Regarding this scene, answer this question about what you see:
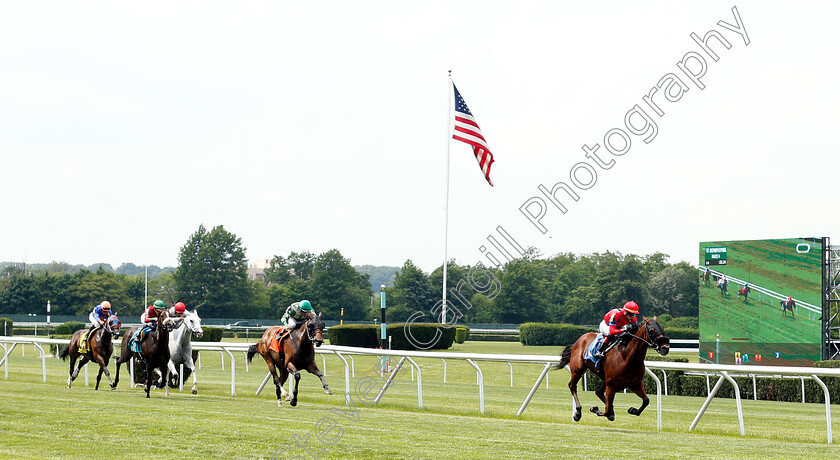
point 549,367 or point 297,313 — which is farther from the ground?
point 297,313

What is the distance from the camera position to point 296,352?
11.0 meters

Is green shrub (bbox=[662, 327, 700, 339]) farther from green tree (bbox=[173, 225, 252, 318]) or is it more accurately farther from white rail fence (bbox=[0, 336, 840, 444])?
green tree (bbox=[173, 225, 252, 318])

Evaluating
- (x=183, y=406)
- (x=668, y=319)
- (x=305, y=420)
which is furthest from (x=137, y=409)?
(x=668, y=319)

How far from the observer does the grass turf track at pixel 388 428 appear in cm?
673

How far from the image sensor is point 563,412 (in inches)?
440

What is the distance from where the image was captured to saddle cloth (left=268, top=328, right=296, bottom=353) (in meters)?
11.3

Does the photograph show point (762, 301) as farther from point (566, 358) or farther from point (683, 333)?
point (683, 333)

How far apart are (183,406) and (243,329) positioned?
46.2m

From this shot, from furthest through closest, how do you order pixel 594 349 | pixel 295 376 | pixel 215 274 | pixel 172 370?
pixel 215 274 → pixel 172 370 → pixel 295 376 → pixel 594 349

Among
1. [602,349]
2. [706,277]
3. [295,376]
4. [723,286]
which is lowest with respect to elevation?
[295,376]

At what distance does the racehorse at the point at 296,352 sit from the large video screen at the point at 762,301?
1366 cm

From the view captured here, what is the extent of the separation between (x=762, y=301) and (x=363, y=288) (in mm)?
58833

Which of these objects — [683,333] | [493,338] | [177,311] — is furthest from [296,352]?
[493,338]

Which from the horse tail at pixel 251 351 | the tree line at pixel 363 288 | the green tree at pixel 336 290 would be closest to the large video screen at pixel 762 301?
the horse tail at pixel 251 351
